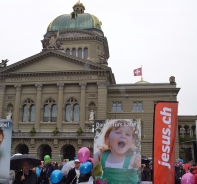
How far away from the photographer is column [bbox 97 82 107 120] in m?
44.2

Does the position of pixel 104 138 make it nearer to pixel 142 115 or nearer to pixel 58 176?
pixel 58 176

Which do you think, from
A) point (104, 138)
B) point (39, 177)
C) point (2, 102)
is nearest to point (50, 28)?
point (2, 102)

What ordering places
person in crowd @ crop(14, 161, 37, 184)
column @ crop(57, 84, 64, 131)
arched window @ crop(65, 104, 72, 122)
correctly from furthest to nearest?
arched window @ crop(65, 104, 72, 122), column @ crop(57, 84, 64, 131), person in crowd @ crop(14, 161, 37, 184)

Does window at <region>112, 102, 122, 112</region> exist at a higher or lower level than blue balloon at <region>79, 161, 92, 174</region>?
higher

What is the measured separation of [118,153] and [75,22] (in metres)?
54.9

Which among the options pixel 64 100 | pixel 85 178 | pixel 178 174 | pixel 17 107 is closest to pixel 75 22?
pixel 64 100

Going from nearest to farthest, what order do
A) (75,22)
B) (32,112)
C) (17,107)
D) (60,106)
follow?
(60,106)
(17,107)
(32,112)
(75,22)

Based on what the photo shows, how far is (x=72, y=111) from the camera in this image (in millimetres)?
45562

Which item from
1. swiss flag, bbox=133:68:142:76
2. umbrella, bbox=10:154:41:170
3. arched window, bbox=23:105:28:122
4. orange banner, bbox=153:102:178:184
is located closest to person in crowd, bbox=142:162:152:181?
umbrella, bbox=10:154:41:170

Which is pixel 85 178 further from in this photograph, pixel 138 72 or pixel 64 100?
pixel 138 72

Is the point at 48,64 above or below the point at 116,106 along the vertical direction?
above

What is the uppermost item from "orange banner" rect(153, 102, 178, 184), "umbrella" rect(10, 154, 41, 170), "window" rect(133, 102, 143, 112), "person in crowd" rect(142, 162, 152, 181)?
"window" rect(133, 102, 143, 112)

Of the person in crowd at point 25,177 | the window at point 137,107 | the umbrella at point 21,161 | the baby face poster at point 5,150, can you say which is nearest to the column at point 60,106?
the window at point 137,107

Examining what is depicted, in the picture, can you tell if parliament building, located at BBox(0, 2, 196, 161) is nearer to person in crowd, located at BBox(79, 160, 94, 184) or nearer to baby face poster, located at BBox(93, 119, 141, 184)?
baby face poster, located at BBox(93, 119, 141, 184)
